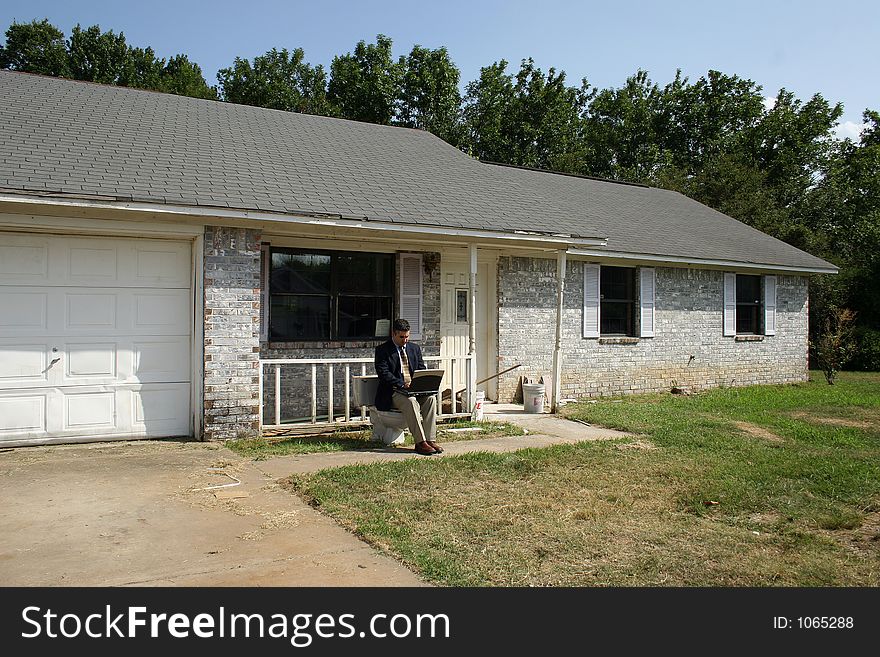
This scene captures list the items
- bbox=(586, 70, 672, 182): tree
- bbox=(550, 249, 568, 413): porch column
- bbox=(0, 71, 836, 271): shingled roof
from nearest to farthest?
bbox=(0, 71, 836, 271): shingled roof
bbox=(550, 249, 568, 413): porch column
bbox=(586, 70, 672, 182): tree

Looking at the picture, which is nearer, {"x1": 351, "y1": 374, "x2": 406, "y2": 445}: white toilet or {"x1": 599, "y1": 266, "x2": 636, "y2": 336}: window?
{"x1": 351, "y1": 374, "x2": 406, "y2": 445}: white toilet

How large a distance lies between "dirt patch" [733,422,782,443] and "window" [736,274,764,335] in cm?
673

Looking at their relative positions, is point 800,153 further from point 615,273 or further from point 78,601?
point 78,601

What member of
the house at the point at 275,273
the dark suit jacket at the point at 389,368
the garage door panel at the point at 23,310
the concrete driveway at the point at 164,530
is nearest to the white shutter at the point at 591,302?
the house at the point at 275,273

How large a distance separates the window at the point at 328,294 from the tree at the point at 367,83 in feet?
80.5

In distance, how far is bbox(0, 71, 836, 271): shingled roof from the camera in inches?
349

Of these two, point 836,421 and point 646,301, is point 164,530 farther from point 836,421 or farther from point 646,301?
point 646,301

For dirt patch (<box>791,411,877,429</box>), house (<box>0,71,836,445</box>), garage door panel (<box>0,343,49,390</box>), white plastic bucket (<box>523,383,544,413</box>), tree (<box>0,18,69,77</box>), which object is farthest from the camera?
tree (<box>0,18,69,77</box>)

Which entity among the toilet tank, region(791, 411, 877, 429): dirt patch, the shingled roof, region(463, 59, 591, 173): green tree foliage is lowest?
region(791, 411, 877, 429): dirt patch

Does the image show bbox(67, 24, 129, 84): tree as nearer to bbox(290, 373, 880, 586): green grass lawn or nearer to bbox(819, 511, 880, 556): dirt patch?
bbox(290, 373, 880, 586): green grass lawn

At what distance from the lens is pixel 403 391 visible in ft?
28.5

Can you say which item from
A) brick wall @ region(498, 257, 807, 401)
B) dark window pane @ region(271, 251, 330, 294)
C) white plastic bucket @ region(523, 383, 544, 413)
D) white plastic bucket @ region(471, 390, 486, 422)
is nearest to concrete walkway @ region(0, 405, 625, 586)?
white plastic bucket @ region(471, 390, 486, 422)

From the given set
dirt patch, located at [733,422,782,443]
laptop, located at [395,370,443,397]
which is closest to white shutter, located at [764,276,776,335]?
dirt patch, located at [733,422,782,443]

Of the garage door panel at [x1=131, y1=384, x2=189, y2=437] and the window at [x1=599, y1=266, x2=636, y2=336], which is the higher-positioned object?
the window at [x1=599, y1=266, x2=636, y2=336]
